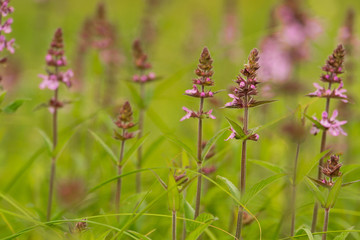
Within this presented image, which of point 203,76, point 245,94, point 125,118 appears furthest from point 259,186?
point 125,118

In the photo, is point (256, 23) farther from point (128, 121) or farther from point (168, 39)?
point (128, 121)

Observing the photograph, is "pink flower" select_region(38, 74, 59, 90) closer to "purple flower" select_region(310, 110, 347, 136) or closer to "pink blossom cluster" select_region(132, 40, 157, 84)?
"pink blossom cluster" select_region(132, 40, 157, 84)

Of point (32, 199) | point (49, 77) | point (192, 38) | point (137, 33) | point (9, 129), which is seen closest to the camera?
point (49, 77)

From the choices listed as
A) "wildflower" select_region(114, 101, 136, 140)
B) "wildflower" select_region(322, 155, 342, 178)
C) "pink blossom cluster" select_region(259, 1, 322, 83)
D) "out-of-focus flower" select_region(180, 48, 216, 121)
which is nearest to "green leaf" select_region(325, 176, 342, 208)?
"wildflower" select_region(322, 155, 342, 178)

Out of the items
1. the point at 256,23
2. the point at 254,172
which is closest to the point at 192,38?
the point at 254,172

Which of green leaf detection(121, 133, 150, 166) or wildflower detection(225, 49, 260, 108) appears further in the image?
green leaf detection(121, 133, 150, 166)

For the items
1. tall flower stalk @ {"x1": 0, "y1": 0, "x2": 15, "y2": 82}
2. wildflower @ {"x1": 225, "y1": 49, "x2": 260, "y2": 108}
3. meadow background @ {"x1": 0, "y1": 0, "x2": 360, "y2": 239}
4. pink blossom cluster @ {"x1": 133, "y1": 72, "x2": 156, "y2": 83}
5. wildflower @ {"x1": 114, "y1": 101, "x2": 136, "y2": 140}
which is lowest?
meadow background @ {"x1": 0, "y1": 0, "x2": 360, "y2": 239}

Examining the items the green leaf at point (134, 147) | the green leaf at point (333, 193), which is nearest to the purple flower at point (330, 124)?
the green leaf at point (333, 193)

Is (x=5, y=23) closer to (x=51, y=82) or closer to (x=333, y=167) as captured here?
(x=51, y=82)

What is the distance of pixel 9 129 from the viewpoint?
16.8ft

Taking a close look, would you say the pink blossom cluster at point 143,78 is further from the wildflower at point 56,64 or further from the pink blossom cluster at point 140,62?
the wildflower at point 56,64

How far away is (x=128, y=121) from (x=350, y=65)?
2284 mm

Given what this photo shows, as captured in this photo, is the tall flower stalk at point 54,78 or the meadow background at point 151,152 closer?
the meadow background at point 151,152

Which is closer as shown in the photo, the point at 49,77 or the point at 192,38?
the point at 49,77
